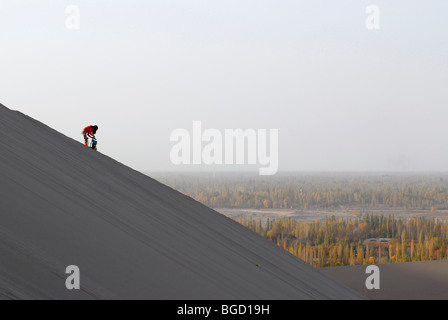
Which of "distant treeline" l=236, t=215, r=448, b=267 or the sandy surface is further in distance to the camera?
"distant treeline" l=236, t=215, r=448, b=267

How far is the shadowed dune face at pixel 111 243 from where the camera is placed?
120 inches

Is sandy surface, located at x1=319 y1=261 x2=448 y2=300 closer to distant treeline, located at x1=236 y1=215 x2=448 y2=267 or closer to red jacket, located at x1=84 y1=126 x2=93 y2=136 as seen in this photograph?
distant treeline, located at x1=236 y1=215 x2=448 y2=267

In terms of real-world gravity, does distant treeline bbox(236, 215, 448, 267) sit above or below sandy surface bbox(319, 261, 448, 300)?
above

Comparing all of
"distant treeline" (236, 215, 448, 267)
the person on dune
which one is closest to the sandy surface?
"distant treeline" (236, 215, 448, 267)

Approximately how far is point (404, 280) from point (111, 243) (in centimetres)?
954

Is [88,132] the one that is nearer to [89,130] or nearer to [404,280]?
[89,130]

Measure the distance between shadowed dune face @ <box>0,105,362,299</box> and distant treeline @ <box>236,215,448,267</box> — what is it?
9.37 metres

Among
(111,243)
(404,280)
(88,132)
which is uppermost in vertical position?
(88,132)

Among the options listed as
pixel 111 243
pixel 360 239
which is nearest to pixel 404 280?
pixel 111 243

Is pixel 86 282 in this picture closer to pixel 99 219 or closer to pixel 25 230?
pixel 25 230

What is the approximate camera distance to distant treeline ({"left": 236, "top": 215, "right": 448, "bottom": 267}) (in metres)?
17.0

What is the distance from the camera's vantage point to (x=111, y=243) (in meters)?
3.78
